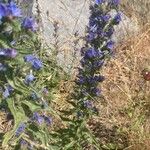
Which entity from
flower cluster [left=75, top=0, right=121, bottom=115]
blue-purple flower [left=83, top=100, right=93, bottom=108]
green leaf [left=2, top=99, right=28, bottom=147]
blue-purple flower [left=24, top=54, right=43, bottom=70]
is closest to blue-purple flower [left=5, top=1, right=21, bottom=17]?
blue-purple flower [left=24, top=54, right=43, bottom=70]

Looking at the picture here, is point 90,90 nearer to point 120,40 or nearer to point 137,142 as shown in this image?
point 137,142

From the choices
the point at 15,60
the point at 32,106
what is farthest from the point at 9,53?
the point at 32,106

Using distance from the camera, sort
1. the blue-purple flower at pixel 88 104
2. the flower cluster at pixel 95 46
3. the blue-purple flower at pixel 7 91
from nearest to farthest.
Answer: the blue-purple flower at pixel 7 91 → the flower cluster at pixel 95 46 → the blue-purple flower at pixel 88 104

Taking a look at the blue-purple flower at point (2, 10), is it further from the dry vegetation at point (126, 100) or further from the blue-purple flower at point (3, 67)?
the dry vegetation at point (126, 100)

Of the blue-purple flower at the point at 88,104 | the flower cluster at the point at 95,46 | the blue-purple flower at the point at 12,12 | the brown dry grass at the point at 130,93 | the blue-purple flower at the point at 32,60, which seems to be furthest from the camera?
the brown dry grass at the point at 130,93

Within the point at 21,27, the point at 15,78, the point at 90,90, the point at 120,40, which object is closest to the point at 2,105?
the point at 15,78

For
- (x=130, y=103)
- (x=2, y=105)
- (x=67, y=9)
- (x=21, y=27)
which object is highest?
(x=67, y=9)

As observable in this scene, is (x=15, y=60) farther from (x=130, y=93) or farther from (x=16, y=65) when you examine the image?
(x=130, y=93)

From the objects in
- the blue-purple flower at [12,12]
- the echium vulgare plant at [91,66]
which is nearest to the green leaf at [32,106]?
the blue-purple flower at [12,12]

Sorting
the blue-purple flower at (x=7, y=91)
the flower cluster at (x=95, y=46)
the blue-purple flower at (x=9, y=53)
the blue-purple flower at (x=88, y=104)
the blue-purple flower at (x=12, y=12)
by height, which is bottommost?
the blue-purple flower at (x=7, y=91)
